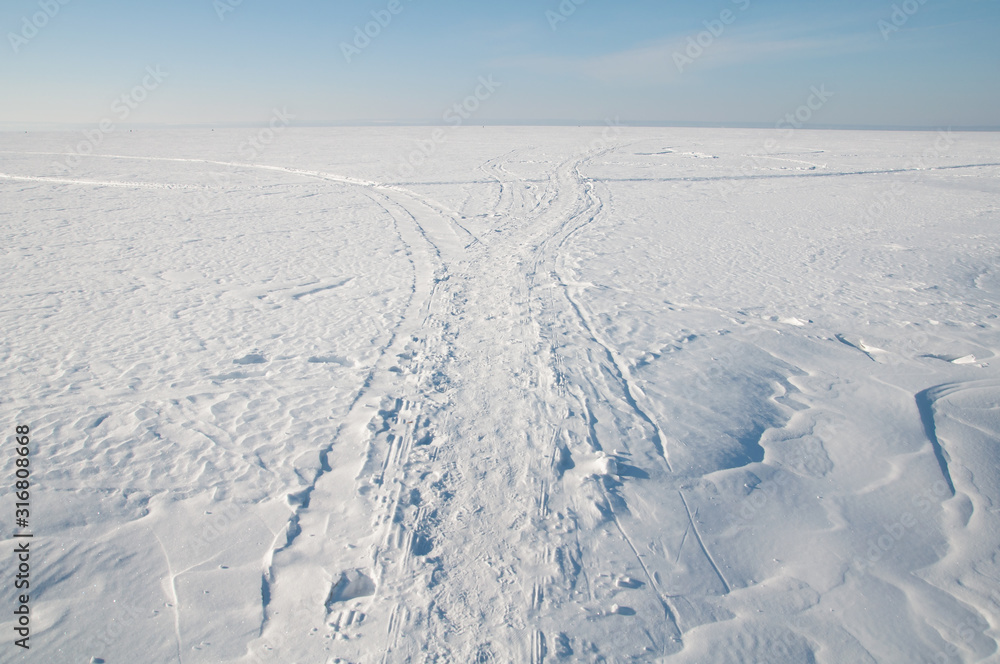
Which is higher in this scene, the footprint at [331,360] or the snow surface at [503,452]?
the footprint at [331,360]

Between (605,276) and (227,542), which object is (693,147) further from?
(227,542)

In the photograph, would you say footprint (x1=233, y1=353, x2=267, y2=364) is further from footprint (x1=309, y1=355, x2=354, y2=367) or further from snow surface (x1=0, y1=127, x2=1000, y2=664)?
footprint (x1=309, y1=355, x2=354, y2=367)

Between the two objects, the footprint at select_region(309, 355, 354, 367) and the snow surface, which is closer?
the snow surface

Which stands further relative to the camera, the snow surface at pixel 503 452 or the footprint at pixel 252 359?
the footprint at pixel 252 359

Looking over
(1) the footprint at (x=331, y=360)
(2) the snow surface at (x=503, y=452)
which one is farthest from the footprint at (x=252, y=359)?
(1) the footprint at (x=331, y=360)

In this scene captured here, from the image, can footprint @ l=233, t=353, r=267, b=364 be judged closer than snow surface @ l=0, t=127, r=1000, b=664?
No

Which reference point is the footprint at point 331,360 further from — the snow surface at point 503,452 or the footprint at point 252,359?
the footprint at point 252,359

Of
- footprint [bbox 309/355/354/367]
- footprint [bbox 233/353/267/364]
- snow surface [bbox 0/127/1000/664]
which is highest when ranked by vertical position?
footprint [bbox 233/353/267/364]

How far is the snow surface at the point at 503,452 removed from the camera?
2.49 m

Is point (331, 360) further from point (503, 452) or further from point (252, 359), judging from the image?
point (503, 452)

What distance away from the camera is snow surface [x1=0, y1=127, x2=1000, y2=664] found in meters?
2.49

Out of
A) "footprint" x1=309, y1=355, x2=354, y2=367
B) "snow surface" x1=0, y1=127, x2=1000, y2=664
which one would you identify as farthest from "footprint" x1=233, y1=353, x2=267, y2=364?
"footprint" x1=309, y1=355, x2=354, y2=367

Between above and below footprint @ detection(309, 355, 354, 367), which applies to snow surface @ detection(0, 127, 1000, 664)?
below

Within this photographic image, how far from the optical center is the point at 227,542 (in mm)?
2920
